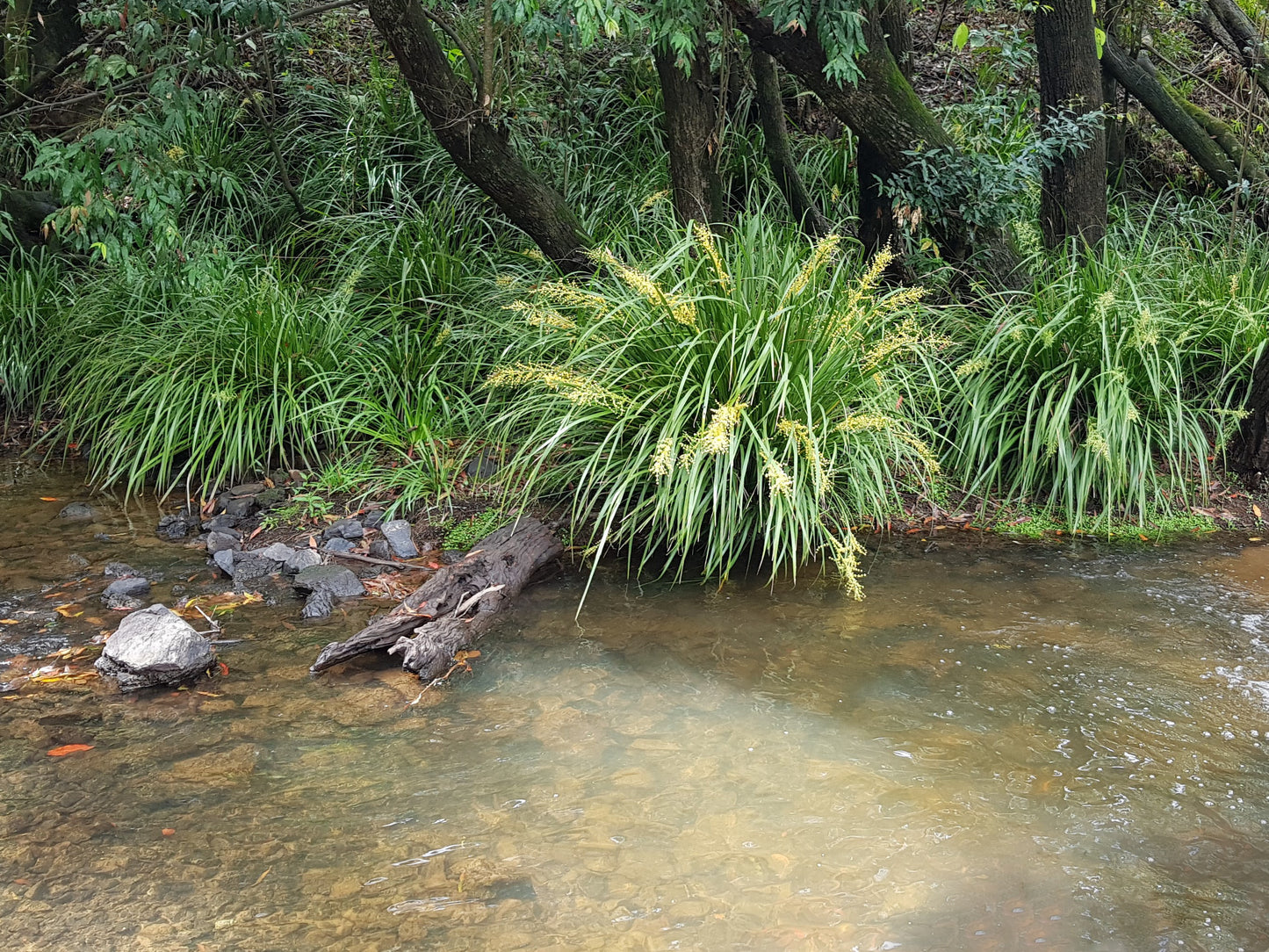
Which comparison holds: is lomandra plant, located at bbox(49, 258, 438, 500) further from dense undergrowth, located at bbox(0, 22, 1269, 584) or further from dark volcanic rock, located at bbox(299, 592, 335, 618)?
dark volcanic rock, located at bbox(299, 592, 335, 618)

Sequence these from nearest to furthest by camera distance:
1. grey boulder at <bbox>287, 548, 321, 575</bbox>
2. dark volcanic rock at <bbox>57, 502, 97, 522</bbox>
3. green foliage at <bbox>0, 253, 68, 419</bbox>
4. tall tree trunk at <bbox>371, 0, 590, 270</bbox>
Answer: grey boulder at <bbox>287, 548, 321, 575</bbox> < dark volcanic rock at <bbox>57, 502, 97, 522</bbox> < tall tree trunk at <bbox>371, 0, 590, 270</bbox> < green foliage at <bbox>0, 253, 68, 419</bbox>

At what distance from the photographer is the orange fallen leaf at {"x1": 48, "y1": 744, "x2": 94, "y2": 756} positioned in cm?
248

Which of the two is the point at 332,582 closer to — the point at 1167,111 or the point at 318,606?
the point at 318,606

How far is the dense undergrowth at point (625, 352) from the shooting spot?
3531 millimetres

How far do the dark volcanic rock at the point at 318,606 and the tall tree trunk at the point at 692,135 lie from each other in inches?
98.4

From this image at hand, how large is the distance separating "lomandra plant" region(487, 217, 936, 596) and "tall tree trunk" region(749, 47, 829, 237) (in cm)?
151

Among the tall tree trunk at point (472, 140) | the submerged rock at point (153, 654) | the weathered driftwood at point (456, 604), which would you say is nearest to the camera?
the submerged rock at point (153, 654)

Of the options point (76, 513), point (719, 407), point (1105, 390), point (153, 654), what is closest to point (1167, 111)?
point (1105, 390)

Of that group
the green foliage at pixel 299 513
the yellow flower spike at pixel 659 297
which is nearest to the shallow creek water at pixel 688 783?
the green foliage at pixel 299 513

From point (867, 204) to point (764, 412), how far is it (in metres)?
2.16

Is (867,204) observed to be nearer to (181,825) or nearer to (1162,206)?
(1162,206)

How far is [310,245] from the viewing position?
5535mm

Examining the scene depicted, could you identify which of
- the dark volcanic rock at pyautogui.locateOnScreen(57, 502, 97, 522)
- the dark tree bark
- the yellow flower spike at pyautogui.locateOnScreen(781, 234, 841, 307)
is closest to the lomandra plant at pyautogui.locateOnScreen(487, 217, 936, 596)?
the yellow flower spike at pyautogui.locateOnScreen(781, 234, 841, 307)

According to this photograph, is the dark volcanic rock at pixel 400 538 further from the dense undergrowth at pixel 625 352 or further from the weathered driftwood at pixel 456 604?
the weathered driftwood at pixel 456 604
